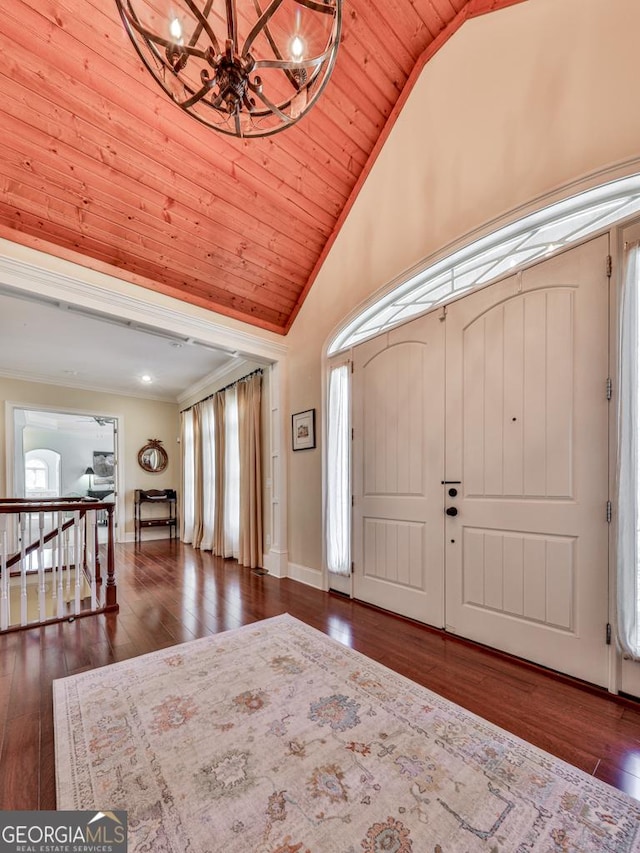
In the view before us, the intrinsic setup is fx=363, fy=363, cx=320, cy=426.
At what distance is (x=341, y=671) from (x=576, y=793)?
1.15m

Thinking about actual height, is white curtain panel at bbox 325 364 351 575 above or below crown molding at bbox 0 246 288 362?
below

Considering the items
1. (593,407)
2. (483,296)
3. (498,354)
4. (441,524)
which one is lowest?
(441,524)

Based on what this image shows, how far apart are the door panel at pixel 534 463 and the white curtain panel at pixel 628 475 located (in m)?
0.09

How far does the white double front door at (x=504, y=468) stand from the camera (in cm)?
202

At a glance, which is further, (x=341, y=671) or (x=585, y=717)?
(x=341, y=671)

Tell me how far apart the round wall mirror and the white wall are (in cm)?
482

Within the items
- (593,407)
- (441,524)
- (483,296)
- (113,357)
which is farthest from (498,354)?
(113,357)

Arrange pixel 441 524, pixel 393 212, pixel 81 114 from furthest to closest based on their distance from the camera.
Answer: pixel 393 212 → pixel 441 524 → pixel 81 114

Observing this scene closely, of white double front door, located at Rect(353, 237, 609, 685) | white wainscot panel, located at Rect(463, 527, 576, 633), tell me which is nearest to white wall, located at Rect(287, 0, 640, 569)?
white double front door, located at Rect(353, 237, 609, 685)

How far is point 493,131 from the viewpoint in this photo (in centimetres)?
240

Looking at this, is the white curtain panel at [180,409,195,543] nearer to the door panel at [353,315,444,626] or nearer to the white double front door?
the door panel at [353,315,444,626]

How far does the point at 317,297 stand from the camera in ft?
13.1

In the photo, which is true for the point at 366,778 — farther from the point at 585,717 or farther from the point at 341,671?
the point at 585,717

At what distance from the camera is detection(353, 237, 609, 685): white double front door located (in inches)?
79.7
